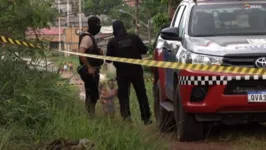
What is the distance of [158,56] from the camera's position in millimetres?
9516

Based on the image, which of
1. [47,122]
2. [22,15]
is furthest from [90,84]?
[47,122]

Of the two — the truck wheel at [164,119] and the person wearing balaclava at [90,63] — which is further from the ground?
the person wearing balaclava at [90,63]

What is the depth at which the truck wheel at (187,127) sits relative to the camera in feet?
25.2

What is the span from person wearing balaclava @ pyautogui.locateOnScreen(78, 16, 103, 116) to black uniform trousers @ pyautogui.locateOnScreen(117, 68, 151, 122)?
46cm

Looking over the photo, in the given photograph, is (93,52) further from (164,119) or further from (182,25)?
(182,25)

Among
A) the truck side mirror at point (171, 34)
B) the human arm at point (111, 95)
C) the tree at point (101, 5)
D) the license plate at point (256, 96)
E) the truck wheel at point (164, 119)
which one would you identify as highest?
the truck side mirror at point (171, 34)

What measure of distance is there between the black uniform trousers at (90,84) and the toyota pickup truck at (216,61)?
1580 mm

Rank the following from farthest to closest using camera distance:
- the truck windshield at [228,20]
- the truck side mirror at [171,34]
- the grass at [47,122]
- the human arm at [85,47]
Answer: the human arm at [85,47], the truck side mirror at [171,34], the truck windshield at [228,20], the grass at [47,122]

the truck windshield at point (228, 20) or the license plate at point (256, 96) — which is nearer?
the license plate at point (256, 96)

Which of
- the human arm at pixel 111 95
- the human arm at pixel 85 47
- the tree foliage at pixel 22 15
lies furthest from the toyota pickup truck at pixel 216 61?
the human arm at pixel 111 95

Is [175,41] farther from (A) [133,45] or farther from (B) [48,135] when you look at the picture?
(B) [48,135]

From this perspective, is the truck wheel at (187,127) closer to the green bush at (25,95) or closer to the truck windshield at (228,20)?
the truck windshield at (228,20)

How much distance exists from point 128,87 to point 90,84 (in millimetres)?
673

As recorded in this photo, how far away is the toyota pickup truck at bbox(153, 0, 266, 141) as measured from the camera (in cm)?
721
